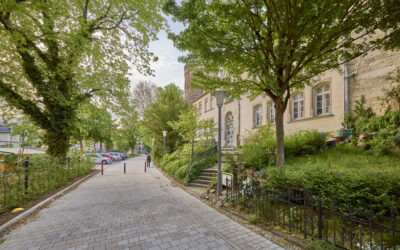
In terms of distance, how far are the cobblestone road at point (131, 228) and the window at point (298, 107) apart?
32.8 ft

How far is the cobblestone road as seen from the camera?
3.44 m

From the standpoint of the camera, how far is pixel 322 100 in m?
10.9

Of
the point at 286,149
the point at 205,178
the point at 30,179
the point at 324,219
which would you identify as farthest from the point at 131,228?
the point at 286,149

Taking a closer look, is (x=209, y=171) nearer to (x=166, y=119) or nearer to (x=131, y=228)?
(x=131, y=228)

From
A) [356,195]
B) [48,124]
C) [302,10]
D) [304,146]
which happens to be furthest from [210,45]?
[48,124]

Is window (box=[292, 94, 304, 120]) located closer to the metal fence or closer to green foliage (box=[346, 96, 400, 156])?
green foliage (box=[346, 96, 400, 156])

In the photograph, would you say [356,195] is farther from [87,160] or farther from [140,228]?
[87,160]

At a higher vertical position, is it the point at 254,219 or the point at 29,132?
the point at 29,132

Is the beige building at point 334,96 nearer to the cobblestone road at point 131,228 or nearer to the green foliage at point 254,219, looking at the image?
the green foliage at point 254,219

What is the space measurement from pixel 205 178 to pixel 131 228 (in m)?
4.99

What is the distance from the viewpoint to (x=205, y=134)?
11.7m

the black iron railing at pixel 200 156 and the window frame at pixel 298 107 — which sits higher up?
the window frame at pixel 298 107

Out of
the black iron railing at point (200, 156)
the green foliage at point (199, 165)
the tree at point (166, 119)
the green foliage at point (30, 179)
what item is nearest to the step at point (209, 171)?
the green foliage at point (199, 165)

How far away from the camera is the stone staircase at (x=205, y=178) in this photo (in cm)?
838
